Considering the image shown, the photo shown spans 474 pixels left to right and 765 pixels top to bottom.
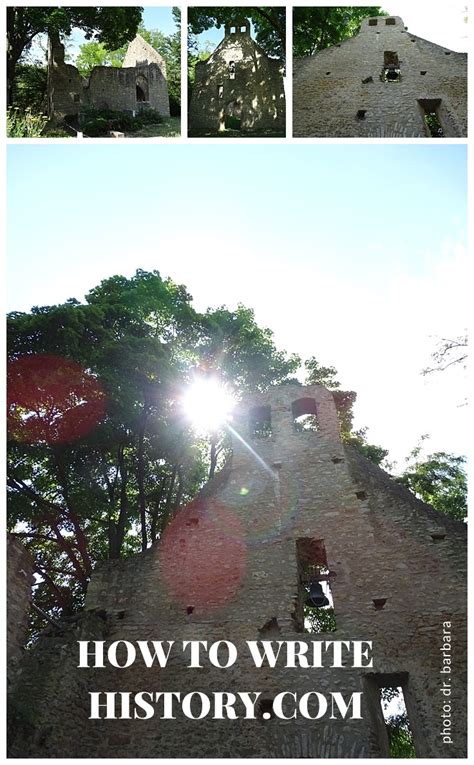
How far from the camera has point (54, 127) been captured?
64.4 feet

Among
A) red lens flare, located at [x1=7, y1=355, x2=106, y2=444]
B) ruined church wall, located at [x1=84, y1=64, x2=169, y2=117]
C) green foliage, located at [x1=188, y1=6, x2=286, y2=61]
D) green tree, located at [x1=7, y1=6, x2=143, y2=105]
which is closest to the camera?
red lens flare, located at [x1=7, y1=355, x2=106, y2=444]

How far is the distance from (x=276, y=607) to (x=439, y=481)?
319 inches

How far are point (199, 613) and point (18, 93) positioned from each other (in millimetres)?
21736

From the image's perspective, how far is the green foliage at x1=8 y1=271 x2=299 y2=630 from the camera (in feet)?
45.8

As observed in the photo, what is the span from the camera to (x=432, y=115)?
61.5 feet

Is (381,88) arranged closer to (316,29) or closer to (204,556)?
(316,29)

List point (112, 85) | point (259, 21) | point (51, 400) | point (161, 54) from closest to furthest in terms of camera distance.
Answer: point (51, 400) < point (259, 21) < point (161, 54) < point (112, 85)

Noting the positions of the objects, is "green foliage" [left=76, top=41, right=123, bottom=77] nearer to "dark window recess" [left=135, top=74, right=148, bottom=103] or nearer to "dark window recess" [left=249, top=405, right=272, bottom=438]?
"dark window recess" [left=135, top=74, right=148, bottom=103]

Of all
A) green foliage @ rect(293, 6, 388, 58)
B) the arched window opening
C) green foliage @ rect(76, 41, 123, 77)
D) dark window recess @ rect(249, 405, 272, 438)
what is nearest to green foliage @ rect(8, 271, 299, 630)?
dark window recess @ rect(249, 405, 272, 438)

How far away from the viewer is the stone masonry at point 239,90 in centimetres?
1805

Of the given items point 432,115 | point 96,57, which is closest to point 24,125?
point 432,115

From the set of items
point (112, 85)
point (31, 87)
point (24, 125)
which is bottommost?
point (24, 125)

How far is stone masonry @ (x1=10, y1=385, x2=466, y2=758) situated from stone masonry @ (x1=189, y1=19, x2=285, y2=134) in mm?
9946
